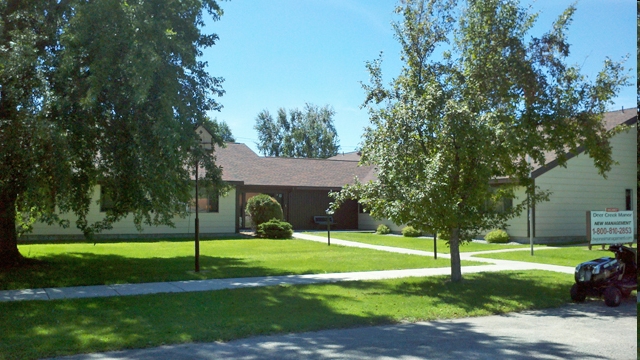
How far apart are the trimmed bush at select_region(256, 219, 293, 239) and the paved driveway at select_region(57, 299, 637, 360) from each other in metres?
16.9

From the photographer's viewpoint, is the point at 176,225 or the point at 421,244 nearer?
the point at 421,244

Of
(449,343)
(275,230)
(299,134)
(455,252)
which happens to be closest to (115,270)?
(455,252)

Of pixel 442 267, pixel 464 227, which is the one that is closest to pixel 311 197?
pixel 442 267

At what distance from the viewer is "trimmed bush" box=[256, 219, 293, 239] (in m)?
25.5

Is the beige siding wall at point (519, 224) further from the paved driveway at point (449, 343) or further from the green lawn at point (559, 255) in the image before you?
the paved driveway at point (449, 343)

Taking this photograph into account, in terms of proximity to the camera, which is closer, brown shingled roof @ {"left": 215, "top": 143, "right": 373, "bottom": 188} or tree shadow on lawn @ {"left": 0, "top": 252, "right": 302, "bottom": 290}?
tree shadow on lawn @ {"left": 0, "top": 252, "right": 302, "bottom": 290}

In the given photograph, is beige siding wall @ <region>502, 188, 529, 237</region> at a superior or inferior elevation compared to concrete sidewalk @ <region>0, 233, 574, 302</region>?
superior

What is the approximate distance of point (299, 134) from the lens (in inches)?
2461

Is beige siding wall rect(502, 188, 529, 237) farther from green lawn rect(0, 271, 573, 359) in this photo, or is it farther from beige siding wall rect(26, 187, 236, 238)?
beige siding wall rect(26, 187, 236, 238)

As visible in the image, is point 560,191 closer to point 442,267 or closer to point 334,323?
point 442,267

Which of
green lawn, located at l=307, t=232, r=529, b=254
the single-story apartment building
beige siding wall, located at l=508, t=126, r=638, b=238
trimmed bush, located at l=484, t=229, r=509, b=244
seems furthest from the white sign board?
trimmed bush, located at l=484, t=229, r=509, b=244

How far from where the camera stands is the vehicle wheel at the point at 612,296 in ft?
32.0

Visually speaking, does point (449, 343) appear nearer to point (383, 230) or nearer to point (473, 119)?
point (473, 119)

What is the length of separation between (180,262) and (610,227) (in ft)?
40.2
